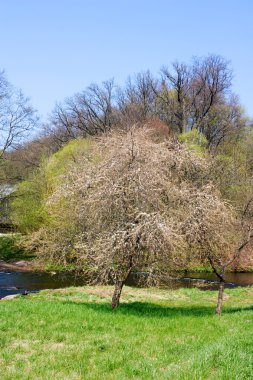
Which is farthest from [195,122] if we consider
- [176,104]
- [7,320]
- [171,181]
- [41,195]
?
[7,320]

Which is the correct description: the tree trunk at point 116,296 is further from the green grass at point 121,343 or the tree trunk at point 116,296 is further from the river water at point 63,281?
the river water at point 63,281

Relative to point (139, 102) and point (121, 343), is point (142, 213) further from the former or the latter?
point (139, 102)

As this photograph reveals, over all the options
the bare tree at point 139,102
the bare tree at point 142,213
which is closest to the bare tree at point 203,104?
the bare tree at point 139,102

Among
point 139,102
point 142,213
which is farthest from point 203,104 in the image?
point 142,213

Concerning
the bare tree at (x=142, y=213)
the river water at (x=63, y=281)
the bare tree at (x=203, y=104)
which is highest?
the bare tree at (x=203, y=104)

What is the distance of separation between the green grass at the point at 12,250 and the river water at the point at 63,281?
591cm

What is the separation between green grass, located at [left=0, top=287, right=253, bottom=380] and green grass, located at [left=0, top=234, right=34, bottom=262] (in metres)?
26.0

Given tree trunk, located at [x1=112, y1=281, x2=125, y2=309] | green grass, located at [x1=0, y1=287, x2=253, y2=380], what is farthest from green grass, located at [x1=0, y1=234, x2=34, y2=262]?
green grass, located at [x1=0, y1=287, x2=253, y2=380]

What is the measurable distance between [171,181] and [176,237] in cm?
298

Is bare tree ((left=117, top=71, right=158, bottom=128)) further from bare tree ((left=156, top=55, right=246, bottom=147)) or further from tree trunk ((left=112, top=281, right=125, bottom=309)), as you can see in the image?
tree trunk ((left=112, top=281, right=125, bottom=309))

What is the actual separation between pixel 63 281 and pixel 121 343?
65.6 feet

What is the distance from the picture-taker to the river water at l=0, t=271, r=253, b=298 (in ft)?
81.2

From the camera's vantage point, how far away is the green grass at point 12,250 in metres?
36.8

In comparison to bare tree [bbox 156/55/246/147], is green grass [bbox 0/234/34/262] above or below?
below
